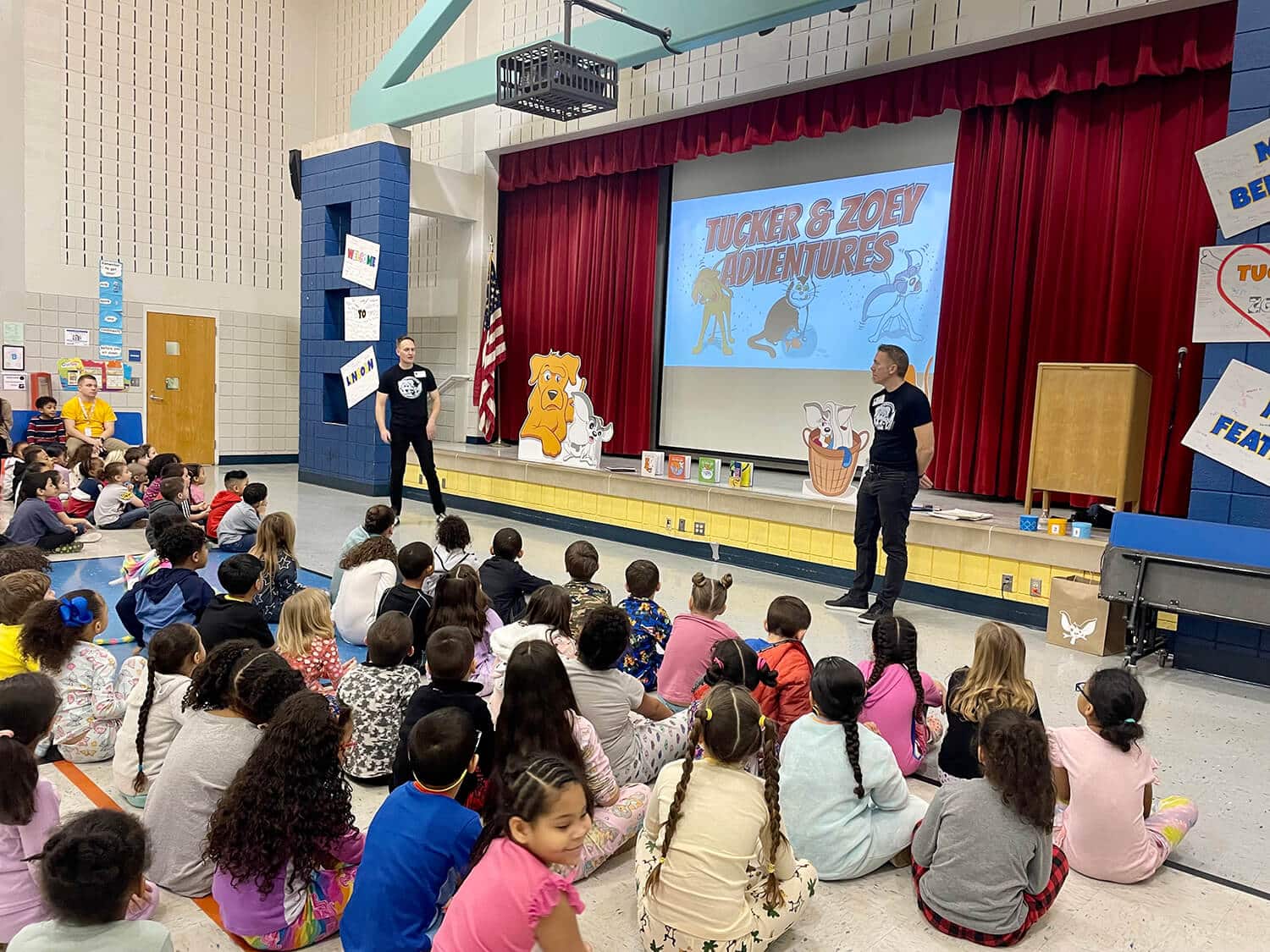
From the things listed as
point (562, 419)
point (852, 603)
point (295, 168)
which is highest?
point (295, 168)

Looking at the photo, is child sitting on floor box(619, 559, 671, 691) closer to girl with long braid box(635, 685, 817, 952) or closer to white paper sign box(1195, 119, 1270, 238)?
girl with long braid box(635, 685, 817, 952)

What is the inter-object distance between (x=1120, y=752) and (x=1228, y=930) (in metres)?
0.47

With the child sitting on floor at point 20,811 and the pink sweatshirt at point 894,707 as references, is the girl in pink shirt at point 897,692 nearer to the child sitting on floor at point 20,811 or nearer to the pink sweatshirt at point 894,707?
the pink sweatshirt at point 894,707

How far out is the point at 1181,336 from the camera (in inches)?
217

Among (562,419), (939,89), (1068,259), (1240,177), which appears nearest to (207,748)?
(1240,177)

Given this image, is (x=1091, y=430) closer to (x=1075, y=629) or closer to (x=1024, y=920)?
(x=1075, y=629)

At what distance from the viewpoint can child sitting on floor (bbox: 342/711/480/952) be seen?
1727mm

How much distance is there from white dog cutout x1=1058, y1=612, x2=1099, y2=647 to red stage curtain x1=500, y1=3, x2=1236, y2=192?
3396 millimetres

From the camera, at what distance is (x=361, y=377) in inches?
Result: 357

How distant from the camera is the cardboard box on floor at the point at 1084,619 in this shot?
448 centimetres

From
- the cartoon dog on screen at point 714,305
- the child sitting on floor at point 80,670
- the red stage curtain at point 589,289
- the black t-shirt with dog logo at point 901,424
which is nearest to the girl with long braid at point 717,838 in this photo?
the child sitting on floor at point 80,670

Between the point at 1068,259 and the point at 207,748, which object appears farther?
the point at 1068,259

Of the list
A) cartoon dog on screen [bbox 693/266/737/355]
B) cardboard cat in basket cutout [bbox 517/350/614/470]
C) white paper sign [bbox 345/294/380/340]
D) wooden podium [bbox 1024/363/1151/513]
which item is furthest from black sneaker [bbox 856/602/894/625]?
white paper sign [bbox 345/294/380/340]

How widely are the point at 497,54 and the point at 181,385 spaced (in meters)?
5.57
